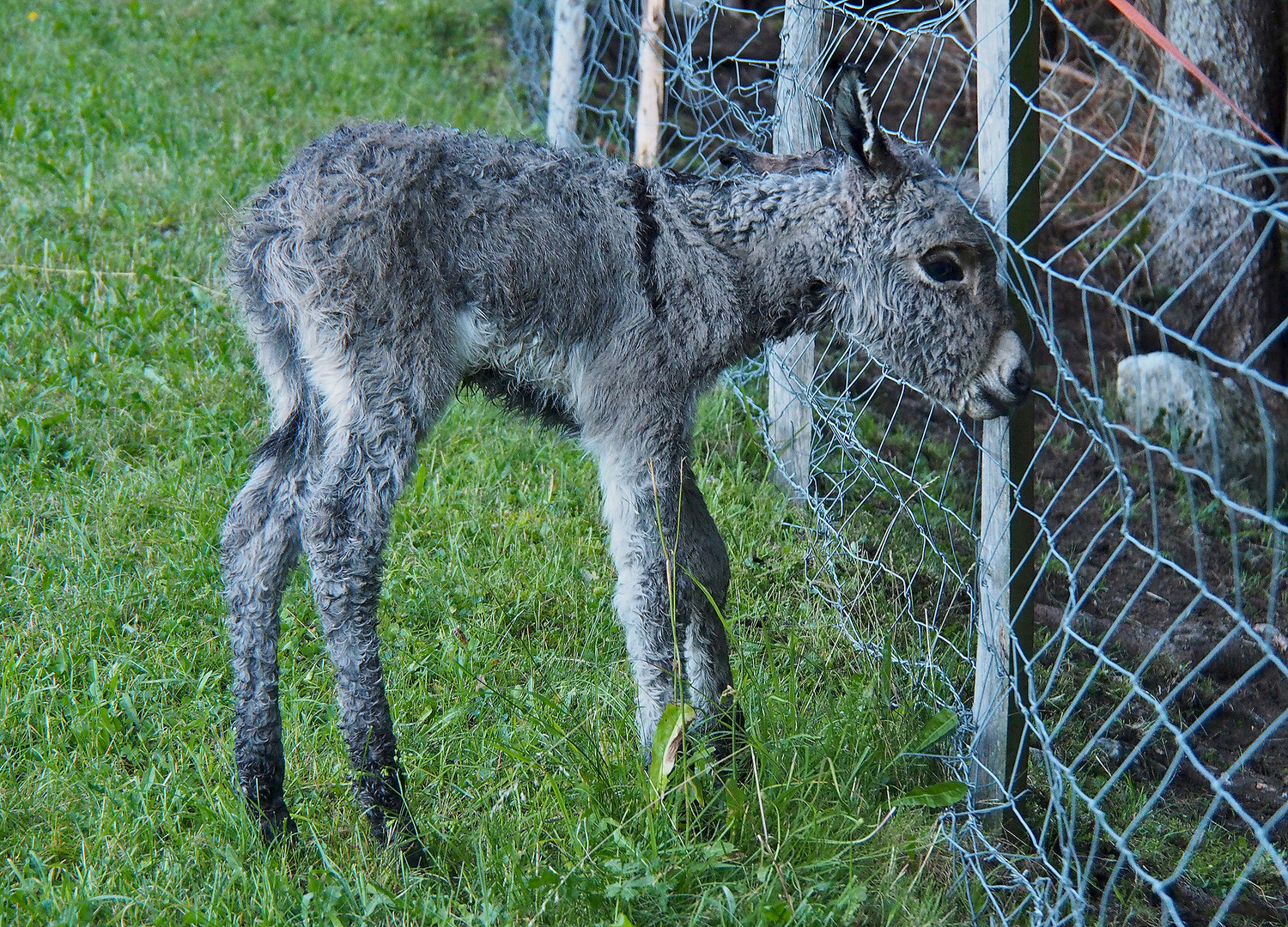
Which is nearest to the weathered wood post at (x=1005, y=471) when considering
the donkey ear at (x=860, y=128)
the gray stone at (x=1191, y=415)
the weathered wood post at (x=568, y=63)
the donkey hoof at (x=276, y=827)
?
the donkey ear at (x=860, y=128)

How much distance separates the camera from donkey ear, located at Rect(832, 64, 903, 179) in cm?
271

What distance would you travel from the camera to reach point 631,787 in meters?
2.81

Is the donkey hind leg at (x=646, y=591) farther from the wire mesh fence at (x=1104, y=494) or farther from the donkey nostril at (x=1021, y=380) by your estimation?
the donkey nostril at (x=1021, y=380)

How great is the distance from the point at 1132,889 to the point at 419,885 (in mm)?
1836

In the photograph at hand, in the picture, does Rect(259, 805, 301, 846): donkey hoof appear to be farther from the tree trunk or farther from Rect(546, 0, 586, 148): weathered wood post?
the tree trunk

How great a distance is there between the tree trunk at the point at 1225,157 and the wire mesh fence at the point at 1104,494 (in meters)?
0.02

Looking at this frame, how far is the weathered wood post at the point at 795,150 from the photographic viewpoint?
4109 millimetres

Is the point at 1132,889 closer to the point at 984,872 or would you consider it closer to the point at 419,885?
the point at 984,872

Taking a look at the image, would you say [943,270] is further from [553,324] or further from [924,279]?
[553,324]

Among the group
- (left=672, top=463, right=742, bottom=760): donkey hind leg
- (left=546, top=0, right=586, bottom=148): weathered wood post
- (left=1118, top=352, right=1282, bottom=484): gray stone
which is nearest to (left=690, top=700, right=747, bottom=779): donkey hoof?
(left=672, top=463, right=742, bottom=760): donkey hind leg

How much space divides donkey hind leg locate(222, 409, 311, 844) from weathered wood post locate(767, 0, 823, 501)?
164 centimetres

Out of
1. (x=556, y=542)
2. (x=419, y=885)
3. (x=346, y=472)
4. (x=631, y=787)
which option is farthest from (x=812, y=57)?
(x=419, y=885)

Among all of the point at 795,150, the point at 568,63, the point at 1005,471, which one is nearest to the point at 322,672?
the point at 1005,471

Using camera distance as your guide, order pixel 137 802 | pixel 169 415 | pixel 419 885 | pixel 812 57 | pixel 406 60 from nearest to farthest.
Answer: pixel 419 885, pixel 137 802, pixel 812 57, pixel 169 415, pixel 406 60
